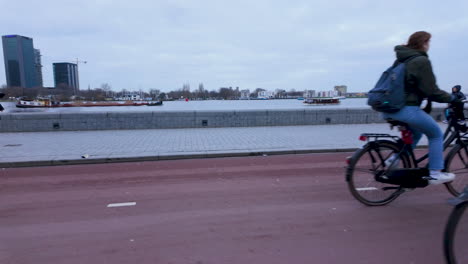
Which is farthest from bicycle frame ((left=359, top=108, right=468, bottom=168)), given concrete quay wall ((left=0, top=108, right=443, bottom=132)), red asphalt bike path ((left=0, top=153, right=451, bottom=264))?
concrete quay wall ((left=0, top=108, right=443, bottom=132))

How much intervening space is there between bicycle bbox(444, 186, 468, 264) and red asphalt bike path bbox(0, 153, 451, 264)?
0.46 m

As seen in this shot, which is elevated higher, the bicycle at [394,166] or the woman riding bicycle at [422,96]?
the woman riding bicycle at [422,96]

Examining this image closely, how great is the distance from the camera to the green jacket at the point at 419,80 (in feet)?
10.5

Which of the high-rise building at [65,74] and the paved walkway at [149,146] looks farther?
the high-rise building at [65,74]

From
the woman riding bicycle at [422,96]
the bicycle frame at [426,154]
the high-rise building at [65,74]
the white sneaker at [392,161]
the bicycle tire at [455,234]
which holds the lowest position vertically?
the bicycle tire at [455,234]

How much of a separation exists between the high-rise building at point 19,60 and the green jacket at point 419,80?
373 feet

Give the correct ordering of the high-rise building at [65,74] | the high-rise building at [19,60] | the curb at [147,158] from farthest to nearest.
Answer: the high-rise building at [65,74], the high-rise building at [19,60], the curb at [147,158]

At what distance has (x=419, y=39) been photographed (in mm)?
3332

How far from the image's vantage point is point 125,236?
320 centimetres

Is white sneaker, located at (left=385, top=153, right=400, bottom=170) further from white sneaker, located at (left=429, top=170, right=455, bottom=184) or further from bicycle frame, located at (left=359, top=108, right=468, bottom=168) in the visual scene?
white sneaker, located at (left=429, top=170, right=455, bottom=184)

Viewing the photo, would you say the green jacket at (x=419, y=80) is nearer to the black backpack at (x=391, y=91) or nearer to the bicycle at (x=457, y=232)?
the black backpack at (x=391, y=91)

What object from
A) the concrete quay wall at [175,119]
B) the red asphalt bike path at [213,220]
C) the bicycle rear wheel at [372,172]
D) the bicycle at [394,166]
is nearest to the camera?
the red asphalt bike path at [213,220]

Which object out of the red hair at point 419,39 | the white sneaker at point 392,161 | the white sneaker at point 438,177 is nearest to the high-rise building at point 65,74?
the white sneaker at point 392,161

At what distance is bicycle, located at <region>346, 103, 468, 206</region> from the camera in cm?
355
